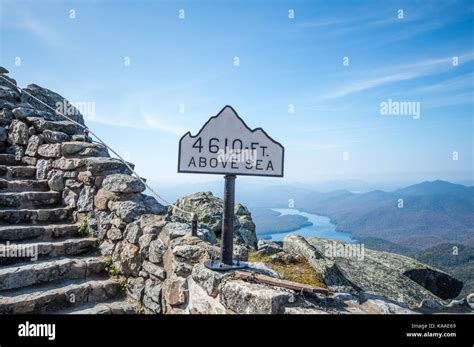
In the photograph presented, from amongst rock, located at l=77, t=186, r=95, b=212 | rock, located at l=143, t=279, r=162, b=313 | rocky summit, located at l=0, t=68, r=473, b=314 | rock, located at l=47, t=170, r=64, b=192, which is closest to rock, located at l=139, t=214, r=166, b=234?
rocky summit, located at l=0, t=68, r=473, b=314

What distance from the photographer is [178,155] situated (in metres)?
3.55

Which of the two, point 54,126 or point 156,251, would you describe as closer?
point 156,251

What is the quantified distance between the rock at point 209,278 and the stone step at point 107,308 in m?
1.81

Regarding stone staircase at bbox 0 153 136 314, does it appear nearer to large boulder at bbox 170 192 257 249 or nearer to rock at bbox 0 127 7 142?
rock at bbox 0 127 7 142

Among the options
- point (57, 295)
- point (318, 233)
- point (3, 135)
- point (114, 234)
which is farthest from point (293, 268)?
point (318, 233)

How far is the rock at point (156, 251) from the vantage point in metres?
4.80

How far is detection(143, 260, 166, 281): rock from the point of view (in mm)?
4684

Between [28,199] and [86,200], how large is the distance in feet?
4.54

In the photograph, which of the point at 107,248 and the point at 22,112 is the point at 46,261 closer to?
the point at 107,248

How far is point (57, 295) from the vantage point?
183 inches

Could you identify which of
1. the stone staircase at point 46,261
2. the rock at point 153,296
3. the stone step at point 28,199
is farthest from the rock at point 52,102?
the rock at point 153,296
